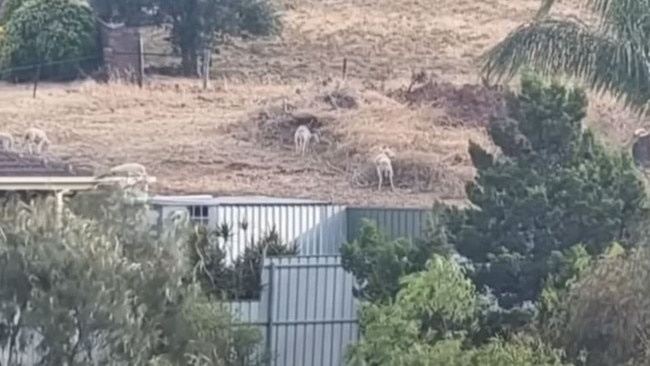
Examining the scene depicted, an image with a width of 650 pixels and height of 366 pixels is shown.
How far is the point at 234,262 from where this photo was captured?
2117 cm

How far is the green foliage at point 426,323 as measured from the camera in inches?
627

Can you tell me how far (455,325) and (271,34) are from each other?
3833 centimetres

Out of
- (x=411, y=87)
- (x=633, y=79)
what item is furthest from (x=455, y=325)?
(x=411, y=87)

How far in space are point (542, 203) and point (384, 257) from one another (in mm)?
1613

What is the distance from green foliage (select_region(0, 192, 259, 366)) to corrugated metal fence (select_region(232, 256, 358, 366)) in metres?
3.69

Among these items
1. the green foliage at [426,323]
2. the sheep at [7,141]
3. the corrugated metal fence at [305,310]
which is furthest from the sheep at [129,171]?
the sheep at [7,141]

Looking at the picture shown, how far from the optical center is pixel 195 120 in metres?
42.5

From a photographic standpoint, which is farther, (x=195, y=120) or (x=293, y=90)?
(x=293, y=90)

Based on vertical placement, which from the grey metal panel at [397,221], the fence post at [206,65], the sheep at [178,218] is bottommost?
the fence post at [206,65]

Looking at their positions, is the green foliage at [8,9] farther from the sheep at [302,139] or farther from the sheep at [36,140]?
the sheep at [302,139]

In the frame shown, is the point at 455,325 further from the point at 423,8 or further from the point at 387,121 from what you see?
the point at 423,8

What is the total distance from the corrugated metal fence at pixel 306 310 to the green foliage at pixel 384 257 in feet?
2.63

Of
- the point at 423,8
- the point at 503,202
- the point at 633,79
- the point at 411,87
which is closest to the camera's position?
the point at 503,202

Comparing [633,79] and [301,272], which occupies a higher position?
[633,79]
